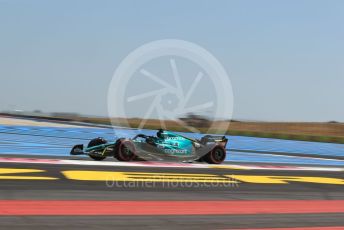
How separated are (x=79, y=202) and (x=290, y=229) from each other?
3.27m

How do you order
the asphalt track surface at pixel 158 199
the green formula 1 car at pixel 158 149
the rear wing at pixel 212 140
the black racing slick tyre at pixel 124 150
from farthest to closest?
the rear wing at pixel 212 140
the green formula 1 car at pixel 158 149
the black racing slick tyre at pixel 124 150
the asphalt track surface at pixel 158 199

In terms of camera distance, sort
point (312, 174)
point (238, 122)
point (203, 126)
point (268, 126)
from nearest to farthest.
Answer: point (312, 174)
point (203, 126)
point (268, 126)
point (238, 122)

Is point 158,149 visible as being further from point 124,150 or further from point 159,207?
point 159,207

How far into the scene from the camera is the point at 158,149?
49.9 feet

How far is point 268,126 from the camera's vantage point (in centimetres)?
5038

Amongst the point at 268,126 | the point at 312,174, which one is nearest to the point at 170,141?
the point at 312,174

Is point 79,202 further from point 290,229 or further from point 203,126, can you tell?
point 203,126

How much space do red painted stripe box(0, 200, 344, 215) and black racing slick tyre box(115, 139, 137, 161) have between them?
6789 millimetres

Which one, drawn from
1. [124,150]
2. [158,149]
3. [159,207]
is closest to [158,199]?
[159,207]

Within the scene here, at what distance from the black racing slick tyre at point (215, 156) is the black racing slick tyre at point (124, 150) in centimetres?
272

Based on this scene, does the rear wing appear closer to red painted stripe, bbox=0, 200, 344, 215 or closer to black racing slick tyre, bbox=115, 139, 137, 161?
black racing slick tyre, bbox=115, 139, 137, 161

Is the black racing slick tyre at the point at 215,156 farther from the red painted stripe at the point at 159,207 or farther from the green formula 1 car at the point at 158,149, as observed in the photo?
the red painted stripe at the point at 159,207

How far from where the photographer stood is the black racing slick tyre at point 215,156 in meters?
16.0

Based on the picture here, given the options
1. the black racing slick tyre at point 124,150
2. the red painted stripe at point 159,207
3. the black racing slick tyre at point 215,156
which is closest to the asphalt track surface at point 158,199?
the red painted stripe at point 159,207
